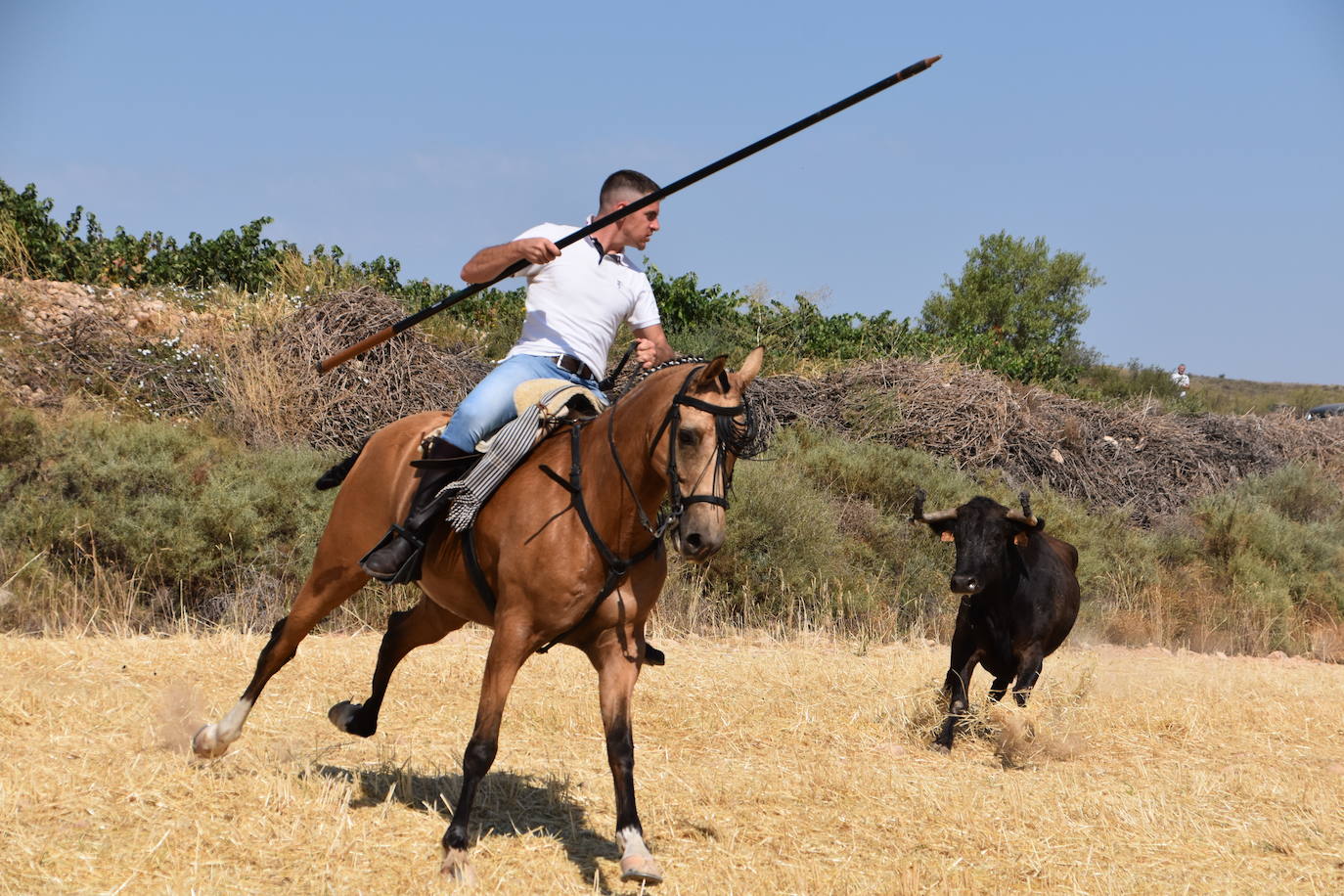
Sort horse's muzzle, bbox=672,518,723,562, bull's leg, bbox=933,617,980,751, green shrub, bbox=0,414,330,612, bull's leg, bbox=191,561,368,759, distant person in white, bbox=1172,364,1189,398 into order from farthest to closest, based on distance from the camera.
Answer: distant person in white, bbox=1172,364,1189,398, green shrub, bbox=0,414,330,612, bull's leg, bbox=933,617,980,751, bull's leg, bbox=191,561,368,759, horse's muzzle, bbox=672,518,723,562

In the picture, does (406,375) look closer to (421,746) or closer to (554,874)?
(421,746)

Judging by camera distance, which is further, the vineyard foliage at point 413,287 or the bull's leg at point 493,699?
the vineyard foliage at point 413,287

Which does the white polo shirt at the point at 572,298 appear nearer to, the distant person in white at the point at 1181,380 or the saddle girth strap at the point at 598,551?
the saddle girth strap at the point at 598,551

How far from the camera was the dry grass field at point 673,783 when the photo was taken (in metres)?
5.17

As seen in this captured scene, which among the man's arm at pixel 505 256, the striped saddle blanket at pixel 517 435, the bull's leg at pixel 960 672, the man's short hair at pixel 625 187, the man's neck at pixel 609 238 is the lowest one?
the bull's leg at pixel 960 672

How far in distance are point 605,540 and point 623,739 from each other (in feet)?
2.80

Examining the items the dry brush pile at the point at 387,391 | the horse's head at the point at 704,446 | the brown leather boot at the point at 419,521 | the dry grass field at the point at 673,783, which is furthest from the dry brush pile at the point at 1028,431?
the horse's head at the point at 704,446

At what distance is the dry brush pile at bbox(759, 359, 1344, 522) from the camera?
19672 mm

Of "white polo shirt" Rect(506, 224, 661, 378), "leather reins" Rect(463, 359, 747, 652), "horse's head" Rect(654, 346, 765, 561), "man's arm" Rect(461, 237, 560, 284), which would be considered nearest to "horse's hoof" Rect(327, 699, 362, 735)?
"leather reins" Rect(463, 359, 747, 652)

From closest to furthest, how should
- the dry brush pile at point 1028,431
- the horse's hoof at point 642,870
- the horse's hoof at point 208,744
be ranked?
the horse's hoof at point 642,870, the horse's hoof at point 208,744, the dry brush pile at point 1028,431

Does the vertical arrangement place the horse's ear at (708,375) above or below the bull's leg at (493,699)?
above

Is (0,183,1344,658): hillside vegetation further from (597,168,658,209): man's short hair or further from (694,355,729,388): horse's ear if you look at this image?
(694,355,729,388): horse's ear

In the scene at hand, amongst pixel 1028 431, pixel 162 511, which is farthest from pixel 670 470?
pixel 1028 431

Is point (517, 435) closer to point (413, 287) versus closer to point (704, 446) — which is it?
point (704, 446)
